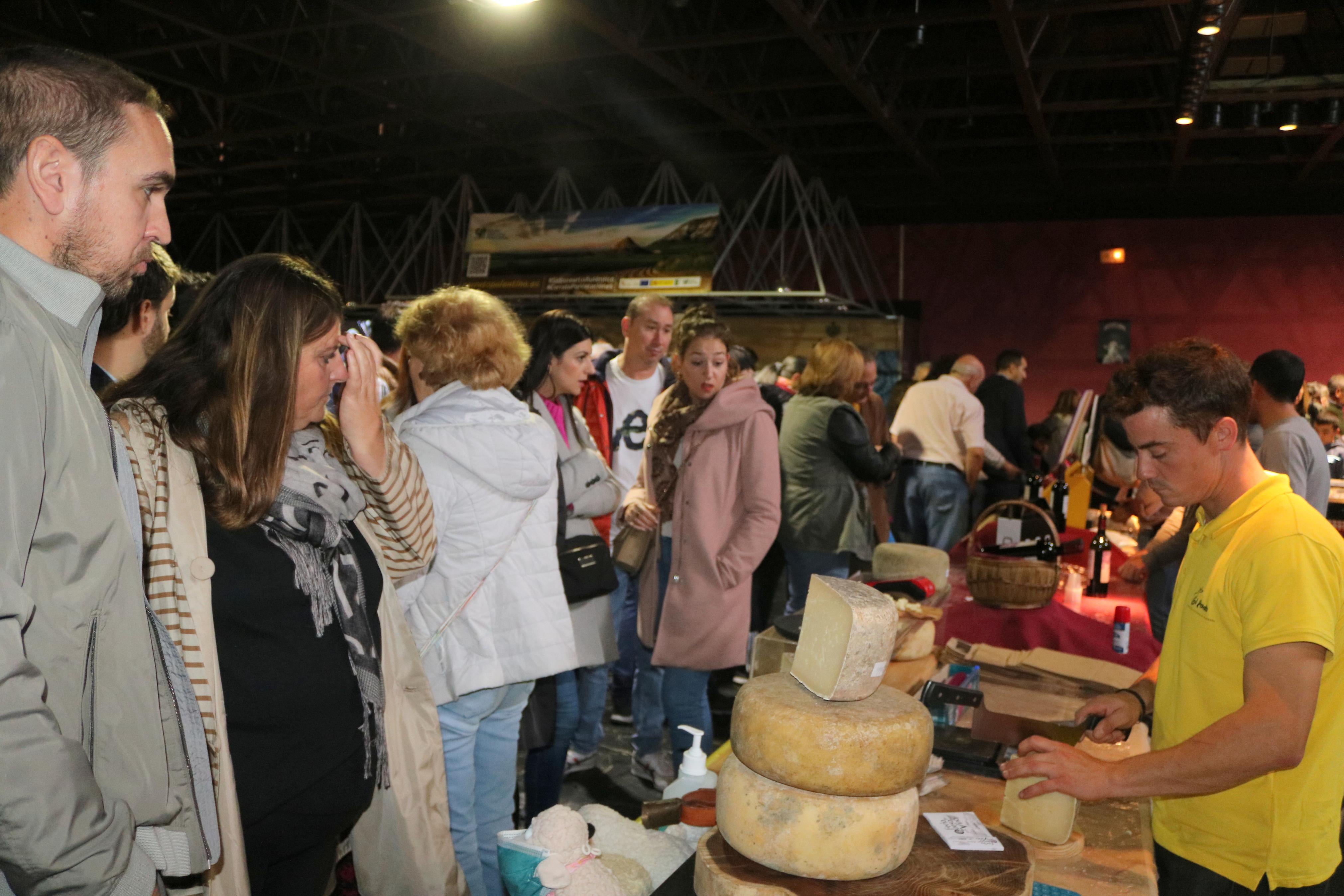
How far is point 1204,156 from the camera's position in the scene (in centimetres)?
903

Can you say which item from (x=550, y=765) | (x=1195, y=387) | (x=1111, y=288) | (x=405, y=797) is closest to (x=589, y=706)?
(x=550, y=765)

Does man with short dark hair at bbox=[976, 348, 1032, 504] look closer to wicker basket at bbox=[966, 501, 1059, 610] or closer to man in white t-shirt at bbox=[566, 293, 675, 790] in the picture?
man in white t-shirt at bbox=[566, 293, 675, 790]

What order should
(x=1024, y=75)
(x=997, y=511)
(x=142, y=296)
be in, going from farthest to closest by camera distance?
(x=1024, y=75) < (x=997, y=511) < (x=142, y=296)

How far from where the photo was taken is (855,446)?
4.30m

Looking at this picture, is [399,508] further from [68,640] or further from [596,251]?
[596,251]

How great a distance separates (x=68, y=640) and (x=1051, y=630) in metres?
2.61

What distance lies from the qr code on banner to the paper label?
31.1 ft

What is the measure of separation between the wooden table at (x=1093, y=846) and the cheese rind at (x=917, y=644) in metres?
0.58

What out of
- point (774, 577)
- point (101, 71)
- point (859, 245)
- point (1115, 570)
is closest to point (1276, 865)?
point (101, 71)

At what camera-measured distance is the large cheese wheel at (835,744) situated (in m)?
1.16

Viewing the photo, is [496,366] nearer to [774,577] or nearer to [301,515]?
[301,515]

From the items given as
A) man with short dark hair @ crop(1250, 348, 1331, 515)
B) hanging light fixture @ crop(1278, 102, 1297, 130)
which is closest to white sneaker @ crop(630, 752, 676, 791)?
man with short dark hair @ crop(1250, 348, 1331, 515)

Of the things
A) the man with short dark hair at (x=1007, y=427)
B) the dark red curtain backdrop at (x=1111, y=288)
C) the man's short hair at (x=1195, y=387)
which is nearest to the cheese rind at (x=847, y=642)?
the man's short hair at (x=1195, y=387)

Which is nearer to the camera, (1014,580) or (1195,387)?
(1195,387)
